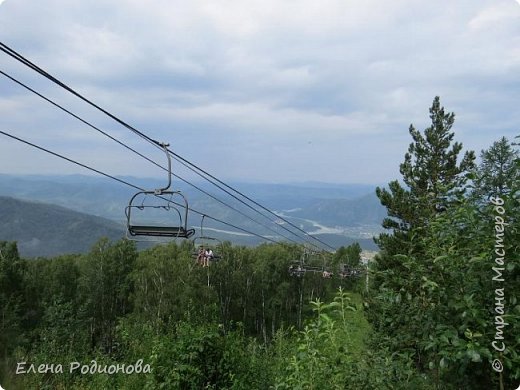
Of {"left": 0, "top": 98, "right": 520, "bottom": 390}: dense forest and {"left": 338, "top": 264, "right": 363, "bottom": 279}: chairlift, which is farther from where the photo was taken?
{"left": 338, "top": 264, "right": 363, "bottom": 279}: chairlift

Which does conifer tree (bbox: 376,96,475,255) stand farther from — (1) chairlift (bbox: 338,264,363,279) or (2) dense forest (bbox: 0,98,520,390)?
(2) dense forest (bbox: 0,98,520,390)

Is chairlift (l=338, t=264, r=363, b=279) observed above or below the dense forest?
below

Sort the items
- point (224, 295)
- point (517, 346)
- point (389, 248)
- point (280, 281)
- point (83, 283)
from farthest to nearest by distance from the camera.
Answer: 1. point (280, 281)
2. point (224, 295)
3. point (83, 283)
4. point (389, 248)
5. point (517, 346)

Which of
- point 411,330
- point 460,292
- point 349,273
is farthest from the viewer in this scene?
point 349,273

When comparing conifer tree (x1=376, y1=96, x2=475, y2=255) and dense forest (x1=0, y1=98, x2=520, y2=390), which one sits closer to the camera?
dense forest (x1=0, y1=98, x2=520, y2=390)

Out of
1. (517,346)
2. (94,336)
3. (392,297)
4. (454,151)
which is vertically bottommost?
(94,336)

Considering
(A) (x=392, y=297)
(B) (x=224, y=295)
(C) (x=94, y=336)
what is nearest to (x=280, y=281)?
(B) (x=224, y=295)

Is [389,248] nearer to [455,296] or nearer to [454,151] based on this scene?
[454,151]

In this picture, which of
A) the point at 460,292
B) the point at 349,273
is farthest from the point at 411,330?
the point at 349,273

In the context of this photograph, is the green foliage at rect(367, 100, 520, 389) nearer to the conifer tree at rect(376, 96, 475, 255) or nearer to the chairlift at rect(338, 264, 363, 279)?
the chairlift at rect(338, 264, 363, 279)

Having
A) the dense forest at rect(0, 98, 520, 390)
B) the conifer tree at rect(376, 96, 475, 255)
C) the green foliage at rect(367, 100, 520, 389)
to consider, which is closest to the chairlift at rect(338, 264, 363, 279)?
the conifer tree at rect(376, 96, 475, 255)

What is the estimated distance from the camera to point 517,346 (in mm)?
2684

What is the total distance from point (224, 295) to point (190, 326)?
44194mm

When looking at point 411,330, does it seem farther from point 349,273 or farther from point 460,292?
point 349,273
